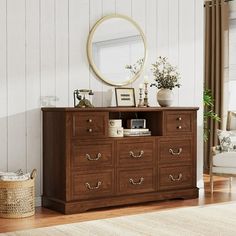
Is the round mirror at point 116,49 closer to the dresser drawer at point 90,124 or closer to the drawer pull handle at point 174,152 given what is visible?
the dresser drawer at point 90,124

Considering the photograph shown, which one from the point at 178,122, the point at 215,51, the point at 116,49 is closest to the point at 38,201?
the point at 178,122

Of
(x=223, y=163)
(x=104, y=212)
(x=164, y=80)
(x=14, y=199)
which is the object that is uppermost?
(x=164, y=80)

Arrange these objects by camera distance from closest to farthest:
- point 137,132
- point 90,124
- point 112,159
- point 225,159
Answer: point 90,124 < point 112,159 < point 137,132 < point 225,159

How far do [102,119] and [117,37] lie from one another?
1.02 meters

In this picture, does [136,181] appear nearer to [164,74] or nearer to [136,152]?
[136,152]

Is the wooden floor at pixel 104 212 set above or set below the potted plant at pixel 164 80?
below

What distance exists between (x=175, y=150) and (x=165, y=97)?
1.74 ft

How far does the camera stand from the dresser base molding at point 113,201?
4812 mm

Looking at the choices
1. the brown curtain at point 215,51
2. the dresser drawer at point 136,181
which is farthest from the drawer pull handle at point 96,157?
the brown curtain at point 215,51

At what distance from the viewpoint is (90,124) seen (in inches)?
192

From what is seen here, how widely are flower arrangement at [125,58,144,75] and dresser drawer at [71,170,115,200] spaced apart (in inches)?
46.2

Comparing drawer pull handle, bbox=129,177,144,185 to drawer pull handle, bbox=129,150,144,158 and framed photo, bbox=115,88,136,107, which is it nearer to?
drawer pull handle, bbox=129,150,144,158

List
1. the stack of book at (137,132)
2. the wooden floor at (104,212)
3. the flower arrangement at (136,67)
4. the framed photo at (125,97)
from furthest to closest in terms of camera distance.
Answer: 1. the flower arrangement at (136,67)
2. the framed photo at (125,97)
3. the stack of book at (137,132)
4. the wooden floor at (104,212)

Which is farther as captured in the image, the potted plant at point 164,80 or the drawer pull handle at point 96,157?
the potted plant at point 164,80
